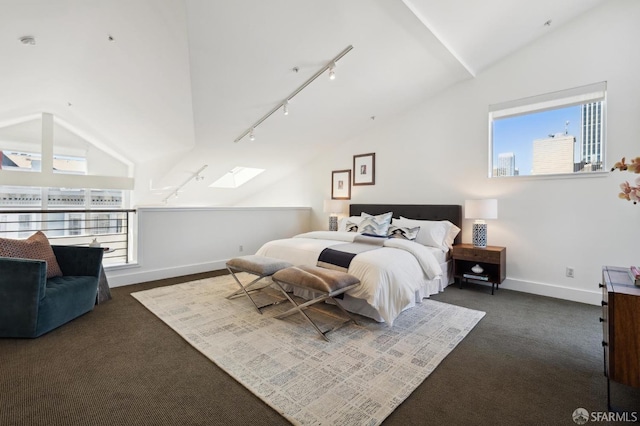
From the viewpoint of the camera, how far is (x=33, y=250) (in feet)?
9.01

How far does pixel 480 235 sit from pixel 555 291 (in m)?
1.07

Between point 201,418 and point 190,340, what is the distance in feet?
3.17

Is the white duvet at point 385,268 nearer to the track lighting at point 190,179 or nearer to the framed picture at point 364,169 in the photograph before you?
the framed picture at point 364,169

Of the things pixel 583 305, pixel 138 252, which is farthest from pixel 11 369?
pixel 583 305

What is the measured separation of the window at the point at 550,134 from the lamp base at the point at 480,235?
0.81m

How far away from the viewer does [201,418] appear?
5.05ft

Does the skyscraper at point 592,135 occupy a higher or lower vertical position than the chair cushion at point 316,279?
higher

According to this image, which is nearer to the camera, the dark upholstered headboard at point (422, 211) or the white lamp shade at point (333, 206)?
the dark upholstered headboard at point (422, 211)

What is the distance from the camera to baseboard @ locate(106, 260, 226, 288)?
3.90 metres

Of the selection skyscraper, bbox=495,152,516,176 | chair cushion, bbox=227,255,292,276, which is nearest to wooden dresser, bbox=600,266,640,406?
chair cushion, bbox=227,255,292,276

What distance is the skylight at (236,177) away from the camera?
22.3 feet

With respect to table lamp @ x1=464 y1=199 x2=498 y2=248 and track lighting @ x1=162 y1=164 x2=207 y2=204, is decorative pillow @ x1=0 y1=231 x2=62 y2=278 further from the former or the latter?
table lamp @ x1=464 y1=199 x2=498 y2=248

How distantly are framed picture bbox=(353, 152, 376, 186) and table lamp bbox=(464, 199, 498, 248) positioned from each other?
1946 mm

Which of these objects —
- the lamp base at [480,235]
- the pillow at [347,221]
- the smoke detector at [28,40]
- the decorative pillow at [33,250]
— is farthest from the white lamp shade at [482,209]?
the smoke detector at [28,40]
